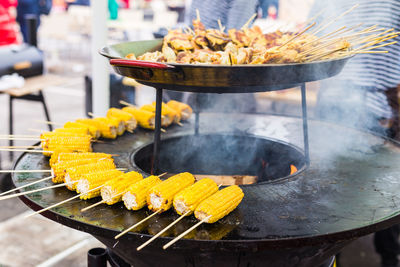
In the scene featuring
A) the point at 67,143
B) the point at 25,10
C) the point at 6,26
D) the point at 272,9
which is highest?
the point at 272,9

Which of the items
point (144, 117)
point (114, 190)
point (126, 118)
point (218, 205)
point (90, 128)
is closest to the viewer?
point (218, 205)

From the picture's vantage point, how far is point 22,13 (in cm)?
1138

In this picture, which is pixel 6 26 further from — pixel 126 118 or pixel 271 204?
pixel 271 204

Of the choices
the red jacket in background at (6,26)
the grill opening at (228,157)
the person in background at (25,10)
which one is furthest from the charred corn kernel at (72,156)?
the person in background at (25,10)

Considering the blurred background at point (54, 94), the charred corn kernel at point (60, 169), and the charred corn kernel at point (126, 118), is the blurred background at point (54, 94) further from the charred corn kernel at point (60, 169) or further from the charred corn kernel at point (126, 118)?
the charred corn kernel at point (60, 169)

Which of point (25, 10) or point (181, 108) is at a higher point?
point (25, 10)

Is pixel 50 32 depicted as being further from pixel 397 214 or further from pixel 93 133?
pixel 397 214

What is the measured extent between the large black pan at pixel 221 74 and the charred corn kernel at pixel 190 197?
0.53m

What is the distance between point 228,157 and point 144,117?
85 cm

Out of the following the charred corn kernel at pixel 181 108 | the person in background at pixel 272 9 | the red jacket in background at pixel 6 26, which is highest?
the person in background at pixel 272 9

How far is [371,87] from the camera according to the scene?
3.59 m

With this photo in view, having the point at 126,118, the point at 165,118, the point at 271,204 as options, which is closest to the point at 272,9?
the point at 165,118

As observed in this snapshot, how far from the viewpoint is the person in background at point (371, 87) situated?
11.1 feet

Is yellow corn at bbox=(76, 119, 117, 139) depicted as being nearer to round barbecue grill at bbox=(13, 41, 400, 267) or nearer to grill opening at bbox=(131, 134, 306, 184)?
round barbecue grill at bbox=(13, 41, 400, 267)
